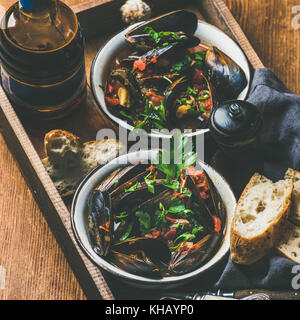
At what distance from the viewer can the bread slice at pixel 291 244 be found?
1.48 m

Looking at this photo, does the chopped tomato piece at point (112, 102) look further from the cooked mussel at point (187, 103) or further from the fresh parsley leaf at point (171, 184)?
the fresh parsley leaf at point (171, 184)

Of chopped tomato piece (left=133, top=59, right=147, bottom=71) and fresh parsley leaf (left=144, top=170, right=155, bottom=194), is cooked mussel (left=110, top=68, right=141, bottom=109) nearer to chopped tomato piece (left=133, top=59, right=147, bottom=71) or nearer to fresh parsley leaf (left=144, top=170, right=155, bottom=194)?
chopped tomato piece (left=133, top=59, right=147, bottom=71)

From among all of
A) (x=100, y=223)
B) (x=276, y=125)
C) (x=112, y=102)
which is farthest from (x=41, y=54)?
(x=276, y=125)

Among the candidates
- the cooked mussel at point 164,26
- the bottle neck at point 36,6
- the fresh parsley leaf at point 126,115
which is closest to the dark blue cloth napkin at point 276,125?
the cooked mussel at point 164,26

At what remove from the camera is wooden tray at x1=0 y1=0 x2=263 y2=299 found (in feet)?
5.09

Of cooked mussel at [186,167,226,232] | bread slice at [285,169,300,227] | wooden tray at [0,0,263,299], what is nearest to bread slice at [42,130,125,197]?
wooden tray at [0,0,263,299]

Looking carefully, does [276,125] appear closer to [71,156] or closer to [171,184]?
[171,184]

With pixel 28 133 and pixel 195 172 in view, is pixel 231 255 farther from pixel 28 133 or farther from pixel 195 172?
pixel 28 133

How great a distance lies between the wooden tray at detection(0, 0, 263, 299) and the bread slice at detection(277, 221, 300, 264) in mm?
483

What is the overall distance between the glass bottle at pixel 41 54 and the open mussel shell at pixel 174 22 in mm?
248

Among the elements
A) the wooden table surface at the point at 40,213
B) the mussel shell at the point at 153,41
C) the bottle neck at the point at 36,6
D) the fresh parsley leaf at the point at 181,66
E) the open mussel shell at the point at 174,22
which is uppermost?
the bottle neck at the point at 36,6
